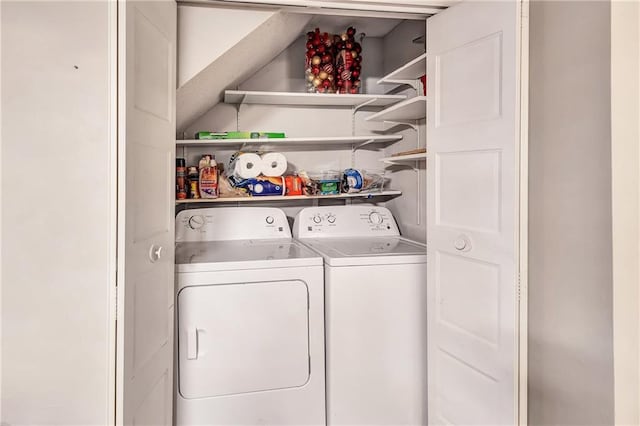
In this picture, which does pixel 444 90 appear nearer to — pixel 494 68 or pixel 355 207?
pixel 494 68

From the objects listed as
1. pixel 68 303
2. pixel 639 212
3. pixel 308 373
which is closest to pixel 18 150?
pixel 68 303

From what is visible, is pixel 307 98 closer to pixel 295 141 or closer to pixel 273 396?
pixel 295 141

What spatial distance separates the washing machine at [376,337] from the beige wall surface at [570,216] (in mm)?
659

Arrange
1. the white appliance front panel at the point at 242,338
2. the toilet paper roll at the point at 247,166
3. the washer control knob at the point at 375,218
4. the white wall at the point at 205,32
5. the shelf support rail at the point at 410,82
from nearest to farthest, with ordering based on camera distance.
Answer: the white wall at the point at 205,32
the white appliance front panel at the point at 242,338
the shelf support rail at the point at 410,82
the toilet paper roll at the point at 247,166
the washer control knob at the point at 375,218

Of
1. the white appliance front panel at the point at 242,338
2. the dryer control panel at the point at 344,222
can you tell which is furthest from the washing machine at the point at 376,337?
the dryer control panel at the point at 344,222

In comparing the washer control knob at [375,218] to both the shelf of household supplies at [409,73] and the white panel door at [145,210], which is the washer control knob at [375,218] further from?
the white panel door at [145,210]

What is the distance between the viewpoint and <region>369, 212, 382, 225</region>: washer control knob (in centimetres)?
283

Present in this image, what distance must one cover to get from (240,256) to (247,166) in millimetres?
769

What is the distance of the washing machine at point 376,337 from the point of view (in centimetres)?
200

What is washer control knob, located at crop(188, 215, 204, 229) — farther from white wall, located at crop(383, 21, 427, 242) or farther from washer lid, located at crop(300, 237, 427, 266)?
white wall, located at crop(383, 21, 427, 242)

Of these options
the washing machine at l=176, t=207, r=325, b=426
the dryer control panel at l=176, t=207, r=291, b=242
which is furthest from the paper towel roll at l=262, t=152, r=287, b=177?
the washing machine at l=176, t=207, r=325, b=426

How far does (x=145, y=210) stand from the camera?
1.41 metres

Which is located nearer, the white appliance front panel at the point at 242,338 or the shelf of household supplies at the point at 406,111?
the white appliance front panel at the point at 242,338

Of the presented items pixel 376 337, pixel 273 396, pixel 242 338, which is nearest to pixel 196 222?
pixel 242 338
